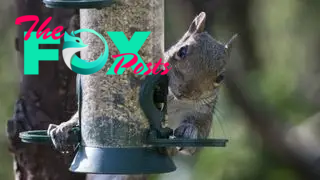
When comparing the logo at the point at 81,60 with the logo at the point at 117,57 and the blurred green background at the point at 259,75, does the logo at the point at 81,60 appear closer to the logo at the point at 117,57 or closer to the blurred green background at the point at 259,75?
the logo at the point at 117,57

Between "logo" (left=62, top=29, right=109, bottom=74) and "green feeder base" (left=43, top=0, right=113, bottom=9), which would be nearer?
"green feeder base" (left=43, top=0, right=113, bottom=9)

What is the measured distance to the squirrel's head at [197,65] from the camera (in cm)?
295

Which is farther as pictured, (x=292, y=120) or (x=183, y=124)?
(x=292, y=120)

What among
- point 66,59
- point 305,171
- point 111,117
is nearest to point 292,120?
point 305,171

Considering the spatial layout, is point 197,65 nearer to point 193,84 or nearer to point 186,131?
point 193,84

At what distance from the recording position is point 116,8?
2902mm

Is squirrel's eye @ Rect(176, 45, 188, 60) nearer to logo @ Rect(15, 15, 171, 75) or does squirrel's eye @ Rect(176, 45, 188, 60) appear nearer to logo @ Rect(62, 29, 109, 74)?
logo @ Rect(15, 15, 171, 75)

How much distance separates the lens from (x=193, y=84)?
9.68ft

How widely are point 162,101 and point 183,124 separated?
9cm

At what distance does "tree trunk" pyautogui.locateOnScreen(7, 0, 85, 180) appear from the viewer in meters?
3.50

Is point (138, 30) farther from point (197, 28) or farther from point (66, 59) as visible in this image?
point (66, 59)

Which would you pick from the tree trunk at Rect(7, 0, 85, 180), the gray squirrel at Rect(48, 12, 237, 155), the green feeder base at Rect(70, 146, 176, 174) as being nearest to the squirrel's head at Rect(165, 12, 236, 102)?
the gray squirrel at Rect(48, 12, 237, 155)

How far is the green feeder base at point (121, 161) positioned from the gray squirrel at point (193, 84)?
0.26 ft

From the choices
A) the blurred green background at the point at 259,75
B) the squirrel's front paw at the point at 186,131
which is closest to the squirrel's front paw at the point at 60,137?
the squirrel's front paw at the point at 186,131
